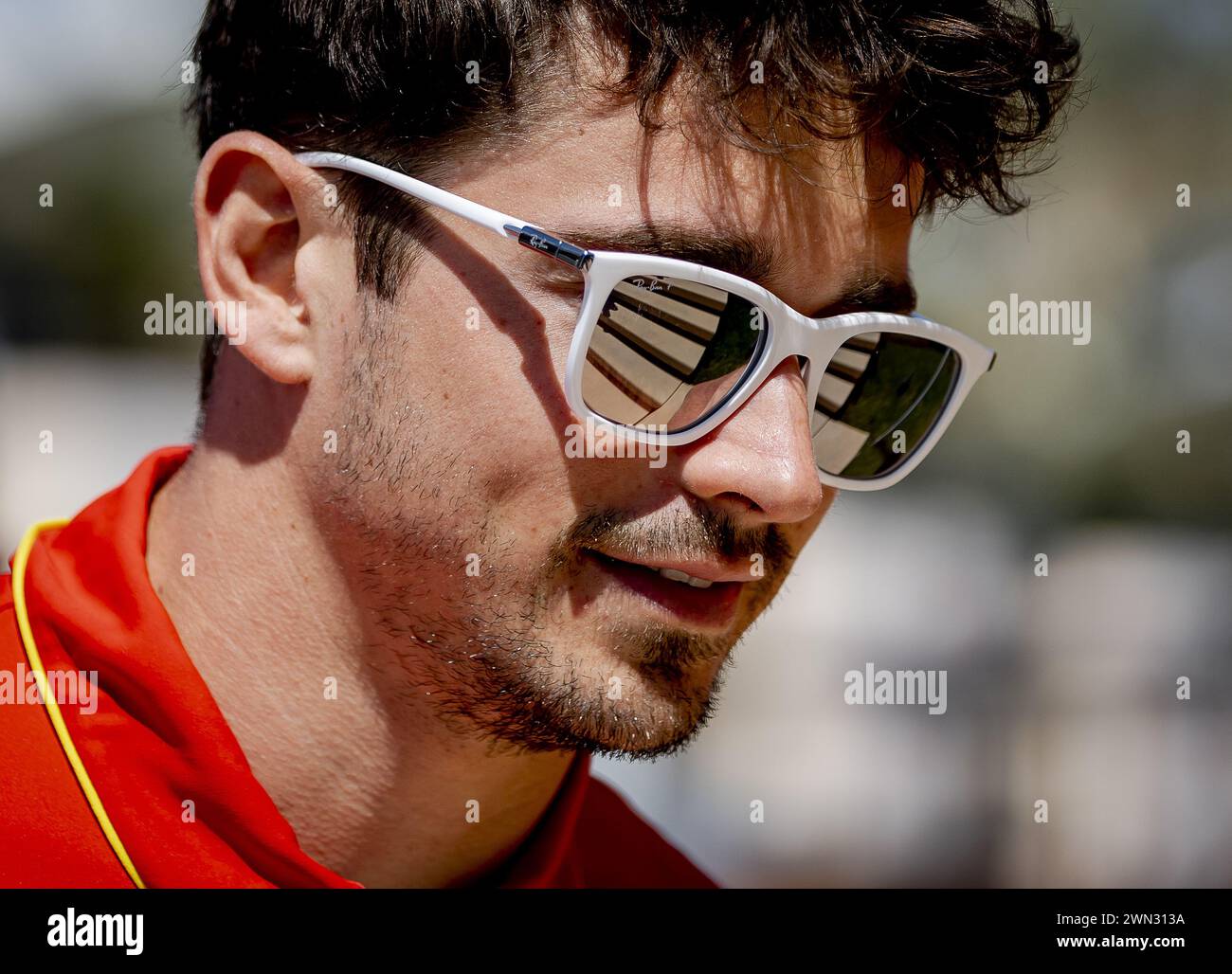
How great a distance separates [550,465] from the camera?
210 cm

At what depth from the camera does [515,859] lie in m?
2.54

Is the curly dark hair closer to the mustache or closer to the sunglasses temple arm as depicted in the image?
the sunglasses temple arm

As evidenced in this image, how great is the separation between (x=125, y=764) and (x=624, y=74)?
146 centimetres

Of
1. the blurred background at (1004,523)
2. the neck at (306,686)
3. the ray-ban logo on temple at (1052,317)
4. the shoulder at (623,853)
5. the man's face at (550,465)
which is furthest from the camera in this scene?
the ray-ban logo on temple at (1052,317)

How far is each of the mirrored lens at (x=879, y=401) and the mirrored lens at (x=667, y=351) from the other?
256 mm

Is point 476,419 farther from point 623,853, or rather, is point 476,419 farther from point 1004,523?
point 1004,523

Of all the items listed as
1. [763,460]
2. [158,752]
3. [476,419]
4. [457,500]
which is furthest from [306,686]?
[763,460]

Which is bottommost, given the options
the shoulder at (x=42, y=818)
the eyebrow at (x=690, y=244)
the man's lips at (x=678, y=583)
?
the shoulder at (x=42, y=818)

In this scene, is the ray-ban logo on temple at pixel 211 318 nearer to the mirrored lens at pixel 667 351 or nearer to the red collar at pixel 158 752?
the red collar at pixel 158 752

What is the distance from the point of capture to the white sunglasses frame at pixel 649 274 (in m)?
2.00

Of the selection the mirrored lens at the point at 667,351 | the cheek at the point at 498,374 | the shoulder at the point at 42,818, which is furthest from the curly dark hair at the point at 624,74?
the shoulder at the point at 42,818

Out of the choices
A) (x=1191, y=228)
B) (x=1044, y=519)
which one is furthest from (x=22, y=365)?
(x=1191, y=228)
